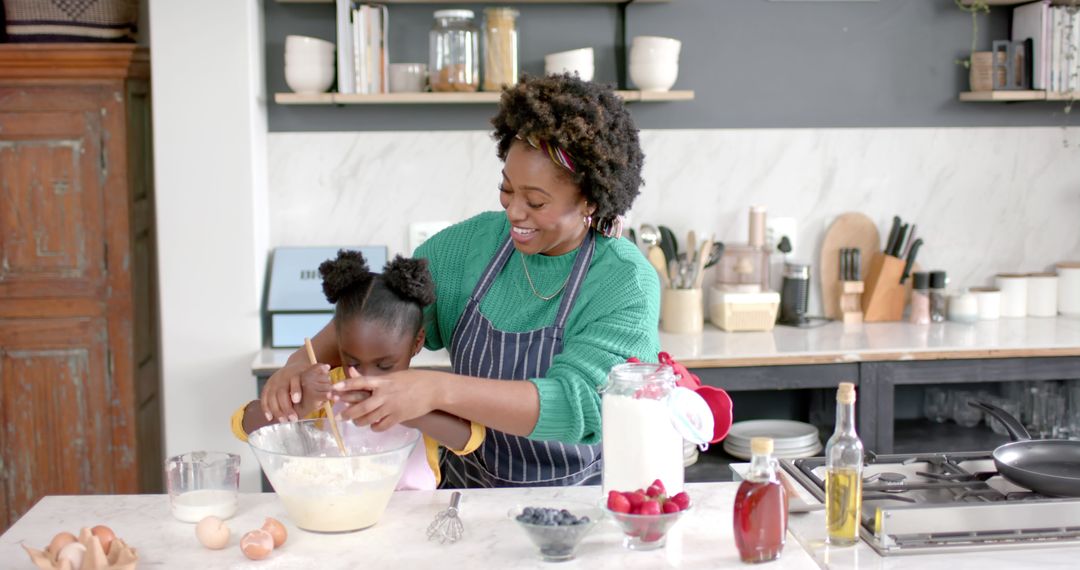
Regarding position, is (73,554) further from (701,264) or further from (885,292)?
(885,292)

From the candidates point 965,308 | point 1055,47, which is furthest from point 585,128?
point 1055,47

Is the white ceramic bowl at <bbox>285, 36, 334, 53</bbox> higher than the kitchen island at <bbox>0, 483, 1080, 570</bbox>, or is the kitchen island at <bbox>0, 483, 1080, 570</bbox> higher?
the white ceramic bowl at <bbox>285, 36, 334, 53</bbox>

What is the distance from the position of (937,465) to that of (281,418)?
1.27 meters

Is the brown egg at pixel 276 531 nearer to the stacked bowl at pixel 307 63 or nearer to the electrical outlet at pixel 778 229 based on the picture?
the stacked bowl at pixel 307 63

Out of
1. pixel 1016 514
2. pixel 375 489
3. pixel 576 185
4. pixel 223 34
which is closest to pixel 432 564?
pixel 375 489

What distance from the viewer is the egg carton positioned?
1.57 m

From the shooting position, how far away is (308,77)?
374 centimetres

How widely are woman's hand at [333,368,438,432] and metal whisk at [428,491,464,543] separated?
0.58 feet

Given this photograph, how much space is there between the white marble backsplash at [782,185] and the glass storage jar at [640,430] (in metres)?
2.22

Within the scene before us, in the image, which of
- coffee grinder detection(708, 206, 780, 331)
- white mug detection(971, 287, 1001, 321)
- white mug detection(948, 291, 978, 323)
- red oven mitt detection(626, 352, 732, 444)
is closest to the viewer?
red oven mitt detection(626, 352, 732, 444)

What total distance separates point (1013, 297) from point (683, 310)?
4.32 ft

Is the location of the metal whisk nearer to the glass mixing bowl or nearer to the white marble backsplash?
the glass mixing bowl

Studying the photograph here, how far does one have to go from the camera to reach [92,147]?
3.68m

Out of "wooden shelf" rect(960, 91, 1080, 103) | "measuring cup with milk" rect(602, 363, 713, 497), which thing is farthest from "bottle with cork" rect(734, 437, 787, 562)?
"wooden shelf" rect(960, 91, 1080, 103)
